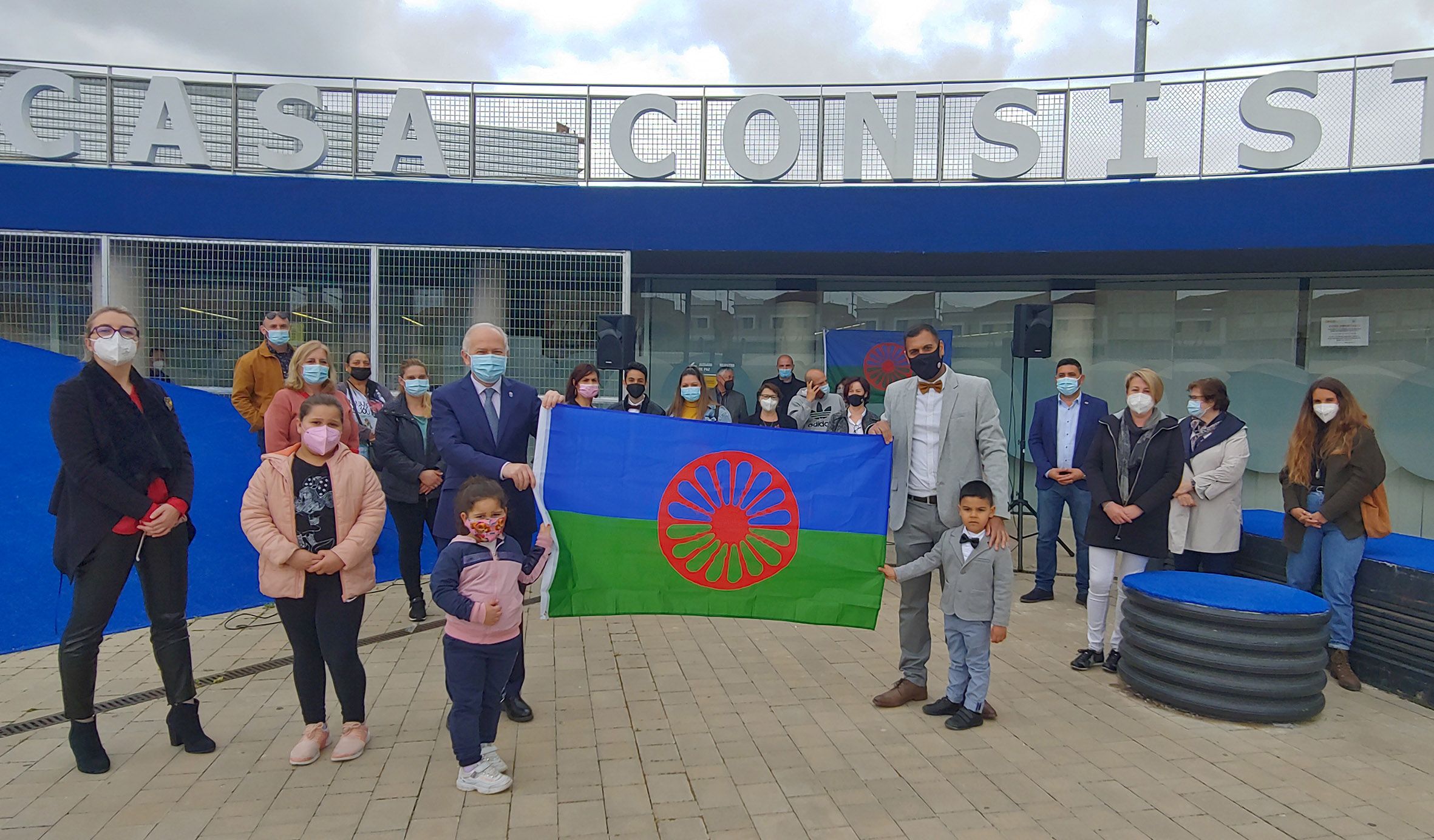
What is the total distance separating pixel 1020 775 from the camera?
409 centimetres

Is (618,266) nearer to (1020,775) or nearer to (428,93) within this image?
(428,93)

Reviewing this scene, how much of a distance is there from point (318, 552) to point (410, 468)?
2457 millimetres

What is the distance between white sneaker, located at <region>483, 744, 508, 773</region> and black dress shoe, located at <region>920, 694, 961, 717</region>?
226 centimetres

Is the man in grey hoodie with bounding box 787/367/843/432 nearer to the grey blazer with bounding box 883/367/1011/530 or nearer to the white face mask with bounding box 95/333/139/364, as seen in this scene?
the grey blazer with bounding box 883/367/1011/530

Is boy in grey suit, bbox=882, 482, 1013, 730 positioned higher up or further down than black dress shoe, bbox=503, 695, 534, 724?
higher up

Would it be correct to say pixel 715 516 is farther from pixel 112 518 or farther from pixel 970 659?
pixel 112 518

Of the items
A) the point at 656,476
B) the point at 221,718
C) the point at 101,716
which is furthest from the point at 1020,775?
the point at 101,716

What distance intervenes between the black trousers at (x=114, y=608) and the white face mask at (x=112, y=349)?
2.60 ft

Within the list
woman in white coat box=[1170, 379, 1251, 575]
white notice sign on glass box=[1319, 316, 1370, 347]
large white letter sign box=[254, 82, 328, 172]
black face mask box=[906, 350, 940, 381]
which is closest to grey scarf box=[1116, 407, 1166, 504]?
woman in white coat box=[1170, 379, 1251, 575]

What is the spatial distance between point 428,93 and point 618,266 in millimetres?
3133

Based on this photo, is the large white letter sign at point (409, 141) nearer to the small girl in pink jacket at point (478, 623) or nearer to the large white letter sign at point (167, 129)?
the large white letter sign at point (167, 129)

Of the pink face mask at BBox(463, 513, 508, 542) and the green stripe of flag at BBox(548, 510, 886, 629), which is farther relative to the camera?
the green stripe of flag at BBox(548, 510, 886, 629)

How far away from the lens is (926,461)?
494cm

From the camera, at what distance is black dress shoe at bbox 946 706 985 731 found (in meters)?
4.61
